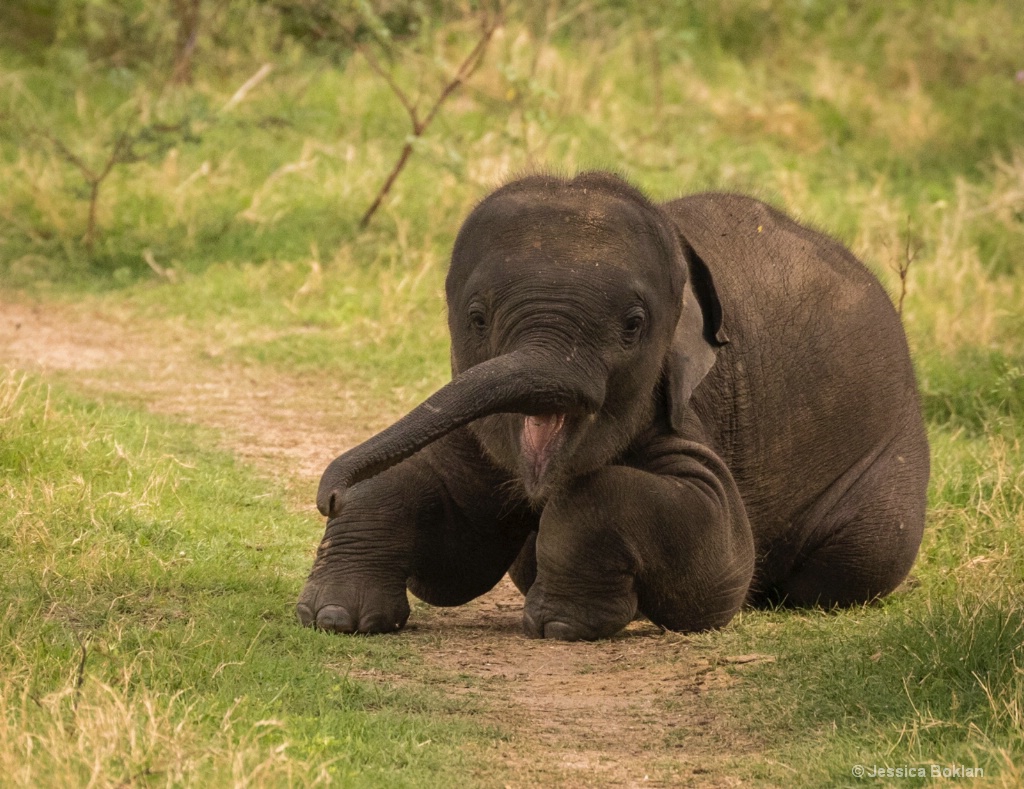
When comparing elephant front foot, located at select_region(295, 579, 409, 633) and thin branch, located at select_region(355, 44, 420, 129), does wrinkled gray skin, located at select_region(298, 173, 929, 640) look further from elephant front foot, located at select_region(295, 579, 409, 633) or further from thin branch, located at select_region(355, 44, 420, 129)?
thin branch, located at select_region(355, 44, 420, 129)

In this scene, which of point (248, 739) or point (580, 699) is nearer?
point (248, 739)

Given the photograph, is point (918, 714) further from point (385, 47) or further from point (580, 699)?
point (385, 47)

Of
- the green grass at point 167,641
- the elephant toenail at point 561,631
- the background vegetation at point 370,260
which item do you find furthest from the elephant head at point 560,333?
the background vegetation at point 370,260

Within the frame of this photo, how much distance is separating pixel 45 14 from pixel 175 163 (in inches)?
134

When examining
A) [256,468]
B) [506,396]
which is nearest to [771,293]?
[506,396]

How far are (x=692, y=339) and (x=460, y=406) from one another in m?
1.21

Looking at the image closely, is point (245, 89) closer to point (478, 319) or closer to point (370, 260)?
point (370, 260)

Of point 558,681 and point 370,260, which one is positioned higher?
point 558,681

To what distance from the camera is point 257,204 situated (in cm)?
1198

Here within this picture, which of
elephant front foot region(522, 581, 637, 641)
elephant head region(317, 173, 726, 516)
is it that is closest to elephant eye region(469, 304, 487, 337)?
elephant head region(317, 173, 726, 516)

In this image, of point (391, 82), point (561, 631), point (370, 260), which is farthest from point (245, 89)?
point (561, 631)

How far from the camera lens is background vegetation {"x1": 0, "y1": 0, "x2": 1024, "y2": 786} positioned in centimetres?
460

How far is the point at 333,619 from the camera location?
18.3ft

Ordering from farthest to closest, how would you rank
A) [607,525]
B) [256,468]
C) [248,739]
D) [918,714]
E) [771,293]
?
1. [256,468]
2. [771,293]
3. [607,525]
4. [918,714]
5. [248,739]
